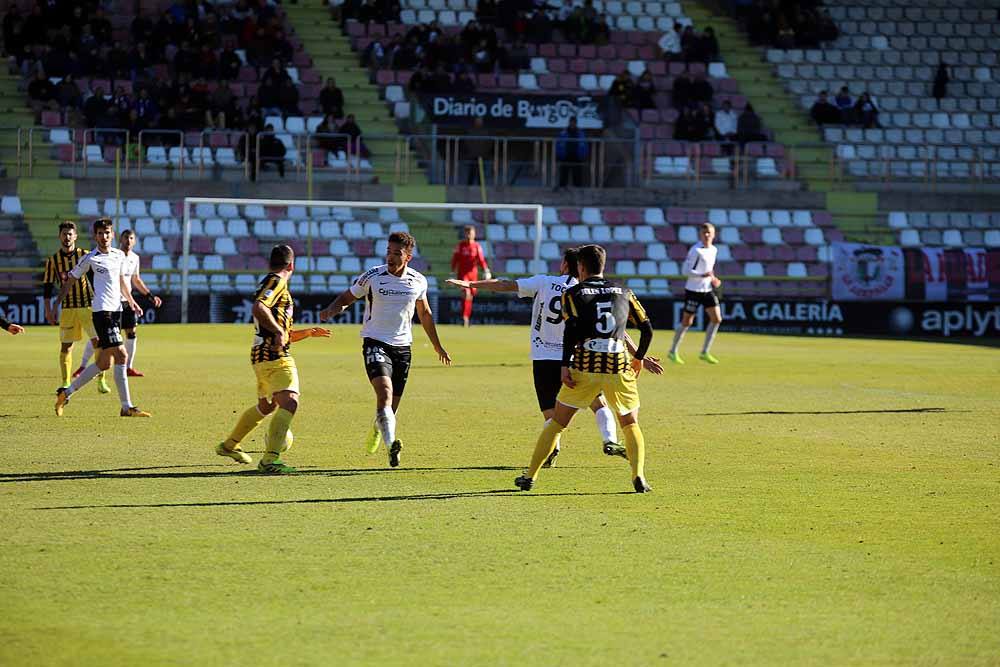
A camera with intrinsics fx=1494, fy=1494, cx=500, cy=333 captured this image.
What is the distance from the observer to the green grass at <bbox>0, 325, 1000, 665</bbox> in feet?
21.8

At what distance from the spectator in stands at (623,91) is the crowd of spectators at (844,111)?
518 cm

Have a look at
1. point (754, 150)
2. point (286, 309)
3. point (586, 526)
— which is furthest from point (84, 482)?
point (754, 150)

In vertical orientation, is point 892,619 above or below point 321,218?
below

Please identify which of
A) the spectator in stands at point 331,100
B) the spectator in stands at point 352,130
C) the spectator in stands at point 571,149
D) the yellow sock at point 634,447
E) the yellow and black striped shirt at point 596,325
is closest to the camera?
the yellow and black striped shirt at point 596,325

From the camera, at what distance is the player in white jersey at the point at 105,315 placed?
14.9m

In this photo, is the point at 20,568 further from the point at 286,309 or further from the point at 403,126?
the point at 403,126

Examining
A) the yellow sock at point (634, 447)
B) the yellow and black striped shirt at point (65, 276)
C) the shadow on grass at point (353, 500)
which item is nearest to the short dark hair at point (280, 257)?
the shadow on grass at point (353, 500)

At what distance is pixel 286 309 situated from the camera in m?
11.5

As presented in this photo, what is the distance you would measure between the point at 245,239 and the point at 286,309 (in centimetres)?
2307

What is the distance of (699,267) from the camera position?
76.2 feet

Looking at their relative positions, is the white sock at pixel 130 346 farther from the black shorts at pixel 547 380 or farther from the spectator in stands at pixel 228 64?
the spectator in stands at pixel 228 64

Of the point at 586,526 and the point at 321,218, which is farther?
the point at 321,218

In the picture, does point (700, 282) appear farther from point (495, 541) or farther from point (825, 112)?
point (825, 112)

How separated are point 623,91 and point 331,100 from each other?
7375mm
